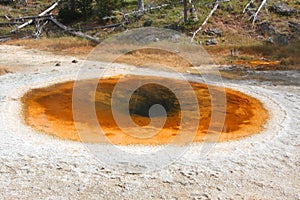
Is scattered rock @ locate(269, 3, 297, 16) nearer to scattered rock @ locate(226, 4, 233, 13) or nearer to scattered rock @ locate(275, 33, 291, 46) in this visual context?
scattered rock @ locate(226, 4, 233, 13)

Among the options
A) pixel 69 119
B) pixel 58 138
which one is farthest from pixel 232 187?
pixel 69 119

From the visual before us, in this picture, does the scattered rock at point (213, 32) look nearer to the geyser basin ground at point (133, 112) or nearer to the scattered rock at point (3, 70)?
the geyser basin ground at point (133, 112)

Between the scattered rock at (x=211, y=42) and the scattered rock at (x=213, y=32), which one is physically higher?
the scattered rock at (x=213, y=32)

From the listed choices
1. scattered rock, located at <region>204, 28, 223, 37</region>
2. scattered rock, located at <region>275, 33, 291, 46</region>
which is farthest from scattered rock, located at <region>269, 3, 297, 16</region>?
scattered rock, located at <region>204, 28, 223, 37</region>

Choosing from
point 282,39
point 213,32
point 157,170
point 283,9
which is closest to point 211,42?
point 213,32

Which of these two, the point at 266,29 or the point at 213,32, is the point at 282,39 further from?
the point at 213,32

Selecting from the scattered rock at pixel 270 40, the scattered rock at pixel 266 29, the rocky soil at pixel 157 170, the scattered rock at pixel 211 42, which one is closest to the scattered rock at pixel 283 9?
the scattered rock at pixel 266 29
